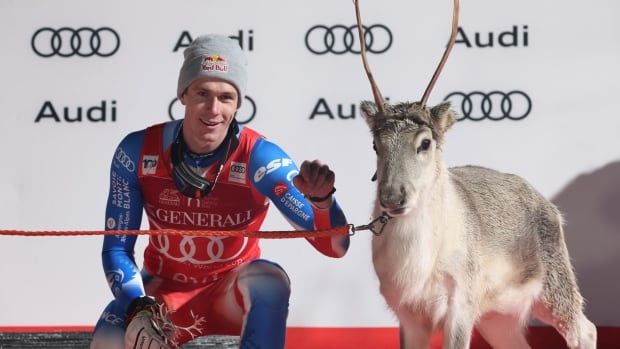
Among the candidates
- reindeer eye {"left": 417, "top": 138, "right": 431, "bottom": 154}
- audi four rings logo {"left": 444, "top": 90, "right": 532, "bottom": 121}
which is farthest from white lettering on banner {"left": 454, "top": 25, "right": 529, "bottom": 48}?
reindeer eye {"left": 417, "top": 138, "right": 431, "bottom": 154}

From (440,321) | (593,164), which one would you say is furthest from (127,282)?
(593,164)

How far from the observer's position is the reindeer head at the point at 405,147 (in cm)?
286

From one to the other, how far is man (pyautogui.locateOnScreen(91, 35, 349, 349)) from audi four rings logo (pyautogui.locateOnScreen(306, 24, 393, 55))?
1513 mm

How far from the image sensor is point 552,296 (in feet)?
12.2

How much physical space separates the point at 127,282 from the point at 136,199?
314 millimetres

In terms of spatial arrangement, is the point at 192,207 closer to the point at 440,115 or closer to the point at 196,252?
the point at 196,252

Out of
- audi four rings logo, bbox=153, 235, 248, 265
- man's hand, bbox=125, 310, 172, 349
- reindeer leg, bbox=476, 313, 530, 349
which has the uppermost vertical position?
audi four rings logo, bbox=153, 235, 248, 265

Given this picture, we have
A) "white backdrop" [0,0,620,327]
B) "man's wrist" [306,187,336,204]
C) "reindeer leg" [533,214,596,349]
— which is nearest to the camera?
"man's wrist" [306,187,336,204]

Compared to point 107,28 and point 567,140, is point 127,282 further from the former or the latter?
point 567,140

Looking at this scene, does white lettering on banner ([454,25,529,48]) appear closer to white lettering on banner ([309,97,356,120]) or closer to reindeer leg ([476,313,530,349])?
white lettering on banner ([309,97,356,120])

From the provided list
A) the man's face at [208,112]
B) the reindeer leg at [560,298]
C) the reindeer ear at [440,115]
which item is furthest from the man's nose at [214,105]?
the reindeer leg at [560,298]

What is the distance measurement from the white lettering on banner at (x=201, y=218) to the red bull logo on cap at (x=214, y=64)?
0.48 meters

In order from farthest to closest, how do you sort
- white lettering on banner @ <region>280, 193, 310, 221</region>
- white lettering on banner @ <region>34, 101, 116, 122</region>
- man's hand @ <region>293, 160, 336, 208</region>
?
white lettering on banner @ <region>34, 101, 116, 122</region>, white lettering on banner @ <region>280, 193, 310, 221</region>, man's hand @ <region>293, 160, 336, 208</region>

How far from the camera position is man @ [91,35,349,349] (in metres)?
2.94
